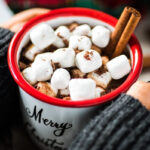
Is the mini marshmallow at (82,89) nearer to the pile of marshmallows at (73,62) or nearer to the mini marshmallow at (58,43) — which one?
the pile of marshmallows at (73,62)

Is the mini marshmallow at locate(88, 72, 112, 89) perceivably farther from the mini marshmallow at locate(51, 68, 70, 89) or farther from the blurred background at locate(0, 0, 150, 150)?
the blurred background at locate(0, 0, 150, 150)

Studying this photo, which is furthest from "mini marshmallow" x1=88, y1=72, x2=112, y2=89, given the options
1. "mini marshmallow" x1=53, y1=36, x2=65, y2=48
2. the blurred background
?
the blurred background

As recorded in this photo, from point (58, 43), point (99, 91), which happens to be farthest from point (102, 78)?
point (58, 43)

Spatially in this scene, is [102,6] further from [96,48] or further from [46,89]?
[46,89]

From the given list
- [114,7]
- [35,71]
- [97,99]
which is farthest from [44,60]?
[114,7]

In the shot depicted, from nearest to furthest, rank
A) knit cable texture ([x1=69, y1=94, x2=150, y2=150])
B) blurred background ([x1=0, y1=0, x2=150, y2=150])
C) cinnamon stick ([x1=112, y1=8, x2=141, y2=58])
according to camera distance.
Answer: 1. knit cable texture ([x1=69, y1=94, x2=150, y2=150])
2. cinnamon stick ([x1=112, y1=8, x2=141, y2=58])
3. blurred background ([x1=0, y1=0, x2=150, y2=150])

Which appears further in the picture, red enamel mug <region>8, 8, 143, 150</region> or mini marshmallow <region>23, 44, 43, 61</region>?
mini marshmallow <region>23, 44, 43, 61</region>
